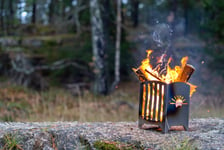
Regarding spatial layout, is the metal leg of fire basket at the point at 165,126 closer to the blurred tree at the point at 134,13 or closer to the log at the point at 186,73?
the log at the point at 186,73

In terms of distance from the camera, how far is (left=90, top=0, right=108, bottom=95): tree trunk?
15164 mm

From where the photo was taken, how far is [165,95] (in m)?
5.84

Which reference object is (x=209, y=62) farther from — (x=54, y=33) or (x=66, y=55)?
(x=54, y=33)

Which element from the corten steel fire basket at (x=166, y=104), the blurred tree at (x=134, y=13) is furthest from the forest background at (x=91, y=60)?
the corten steel fire basket at (x=166, y=104)

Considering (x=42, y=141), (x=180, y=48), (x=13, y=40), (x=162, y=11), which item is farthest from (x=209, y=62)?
(x=42, y=141)

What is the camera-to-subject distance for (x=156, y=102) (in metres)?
5.98

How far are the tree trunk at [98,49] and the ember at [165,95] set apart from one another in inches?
361

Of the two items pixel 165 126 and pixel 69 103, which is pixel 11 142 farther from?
pixel 69 103

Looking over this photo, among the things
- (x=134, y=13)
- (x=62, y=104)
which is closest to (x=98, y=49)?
(x=62, y=104)

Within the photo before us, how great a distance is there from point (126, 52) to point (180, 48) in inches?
115

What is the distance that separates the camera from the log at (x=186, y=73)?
599 centimetres

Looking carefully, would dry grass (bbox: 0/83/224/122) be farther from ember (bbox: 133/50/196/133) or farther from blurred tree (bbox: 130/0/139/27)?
blurred tree (bbox: 130/0/139/27)

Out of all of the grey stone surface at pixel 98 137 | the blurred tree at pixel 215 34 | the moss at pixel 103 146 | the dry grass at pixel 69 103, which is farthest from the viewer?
the blurred tree at pixel 215 34

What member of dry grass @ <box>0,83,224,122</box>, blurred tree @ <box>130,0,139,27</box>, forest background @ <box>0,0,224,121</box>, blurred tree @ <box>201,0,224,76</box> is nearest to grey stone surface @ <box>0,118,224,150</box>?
dry grass @ <box>0,83,224,122</box>
